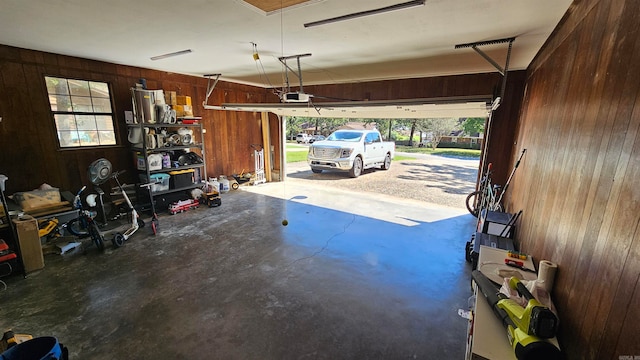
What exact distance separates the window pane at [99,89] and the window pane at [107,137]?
675mm

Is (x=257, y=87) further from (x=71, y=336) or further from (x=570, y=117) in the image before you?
(x=570, y=117)

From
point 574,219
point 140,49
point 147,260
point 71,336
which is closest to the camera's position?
point 574,219

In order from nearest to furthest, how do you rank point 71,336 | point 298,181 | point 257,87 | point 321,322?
point 71,336
point 321,322
point 257,87
point 298,181

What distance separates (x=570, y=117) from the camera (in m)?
1.79

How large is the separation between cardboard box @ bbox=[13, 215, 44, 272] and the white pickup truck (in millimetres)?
A: 6975

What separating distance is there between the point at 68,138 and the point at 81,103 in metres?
0.66

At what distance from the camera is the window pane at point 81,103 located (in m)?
4.62

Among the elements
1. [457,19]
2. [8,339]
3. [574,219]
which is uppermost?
[457,19]

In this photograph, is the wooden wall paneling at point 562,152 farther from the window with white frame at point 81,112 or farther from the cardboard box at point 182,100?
the window with white frame at point 81,112

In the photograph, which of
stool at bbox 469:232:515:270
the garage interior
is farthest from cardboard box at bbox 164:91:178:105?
stool at bbox 469:232:515:270

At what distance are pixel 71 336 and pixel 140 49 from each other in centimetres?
370

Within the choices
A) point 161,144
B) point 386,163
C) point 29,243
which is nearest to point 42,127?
point 161,144

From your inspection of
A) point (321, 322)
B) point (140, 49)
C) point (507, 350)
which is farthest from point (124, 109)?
point (507, 350)

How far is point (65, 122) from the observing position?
14.9 ft
